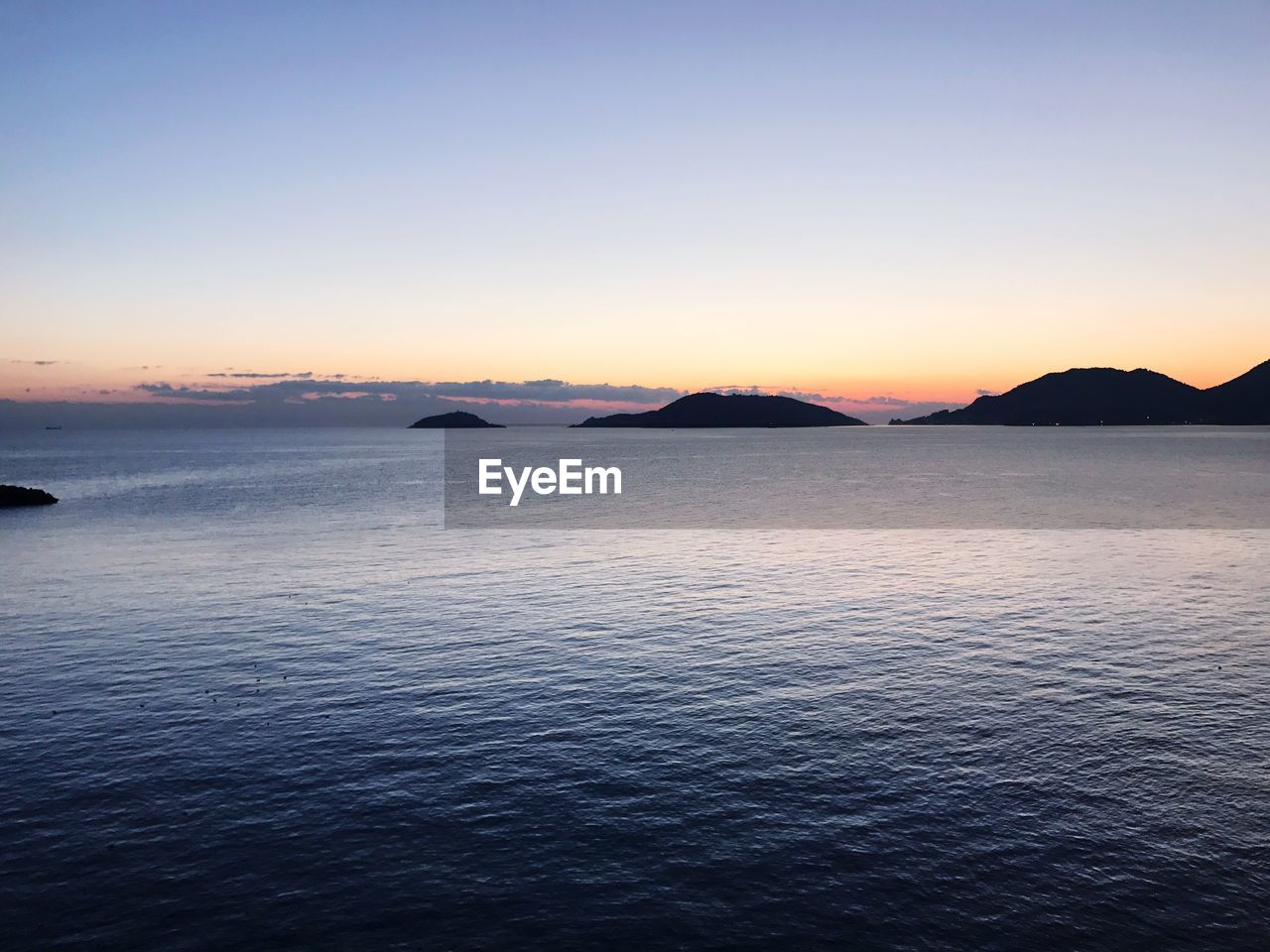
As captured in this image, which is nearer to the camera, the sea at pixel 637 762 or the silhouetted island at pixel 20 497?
the sea at pixel 637 762

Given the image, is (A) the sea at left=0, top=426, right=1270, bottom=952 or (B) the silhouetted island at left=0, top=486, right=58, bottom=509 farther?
(B) the silhouetted island at left=0, top=486, right=58, bottom=509

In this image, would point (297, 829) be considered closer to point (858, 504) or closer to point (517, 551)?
point (517, 551)

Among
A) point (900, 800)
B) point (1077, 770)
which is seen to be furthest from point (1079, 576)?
point (900, 800)

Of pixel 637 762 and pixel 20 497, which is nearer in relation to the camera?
pixel 637 762

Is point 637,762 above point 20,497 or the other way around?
the other way around
